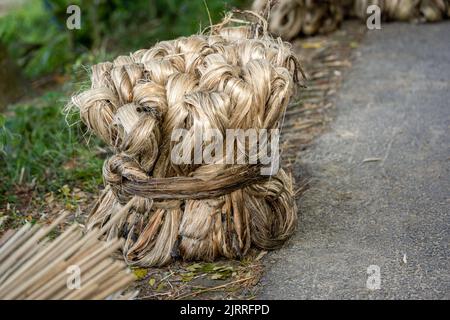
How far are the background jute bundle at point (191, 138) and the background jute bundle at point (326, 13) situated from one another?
2.28 metres

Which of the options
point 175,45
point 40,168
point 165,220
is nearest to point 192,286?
point 165,220

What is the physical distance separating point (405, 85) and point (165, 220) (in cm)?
199

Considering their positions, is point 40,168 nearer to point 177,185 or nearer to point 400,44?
point 177,185

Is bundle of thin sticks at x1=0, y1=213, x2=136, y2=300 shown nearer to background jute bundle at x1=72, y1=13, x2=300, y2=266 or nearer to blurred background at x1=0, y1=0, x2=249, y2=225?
background jute bundle at x1=72, y1=13, x2=300, y2=266

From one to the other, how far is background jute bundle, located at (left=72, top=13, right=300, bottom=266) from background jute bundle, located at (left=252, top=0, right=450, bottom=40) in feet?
7.48

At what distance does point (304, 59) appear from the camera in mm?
4461

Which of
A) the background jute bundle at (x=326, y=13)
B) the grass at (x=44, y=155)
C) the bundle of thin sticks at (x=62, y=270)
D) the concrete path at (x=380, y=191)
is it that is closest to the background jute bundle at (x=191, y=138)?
the concrete path at (x=380, y=191)

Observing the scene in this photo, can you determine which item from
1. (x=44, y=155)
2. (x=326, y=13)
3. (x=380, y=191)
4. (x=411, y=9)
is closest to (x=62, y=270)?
(x=380, y=191)

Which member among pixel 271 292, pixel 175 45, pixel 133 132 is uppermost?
pixel 175 45

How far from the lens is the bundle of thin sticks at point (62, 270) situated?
1.83m

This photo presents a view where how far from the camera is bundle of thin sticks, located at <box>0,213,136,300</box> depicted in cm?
183

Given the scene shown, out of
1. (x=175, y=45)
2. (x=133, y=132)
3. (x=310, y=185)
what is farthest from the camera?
(x=310, y=185)
